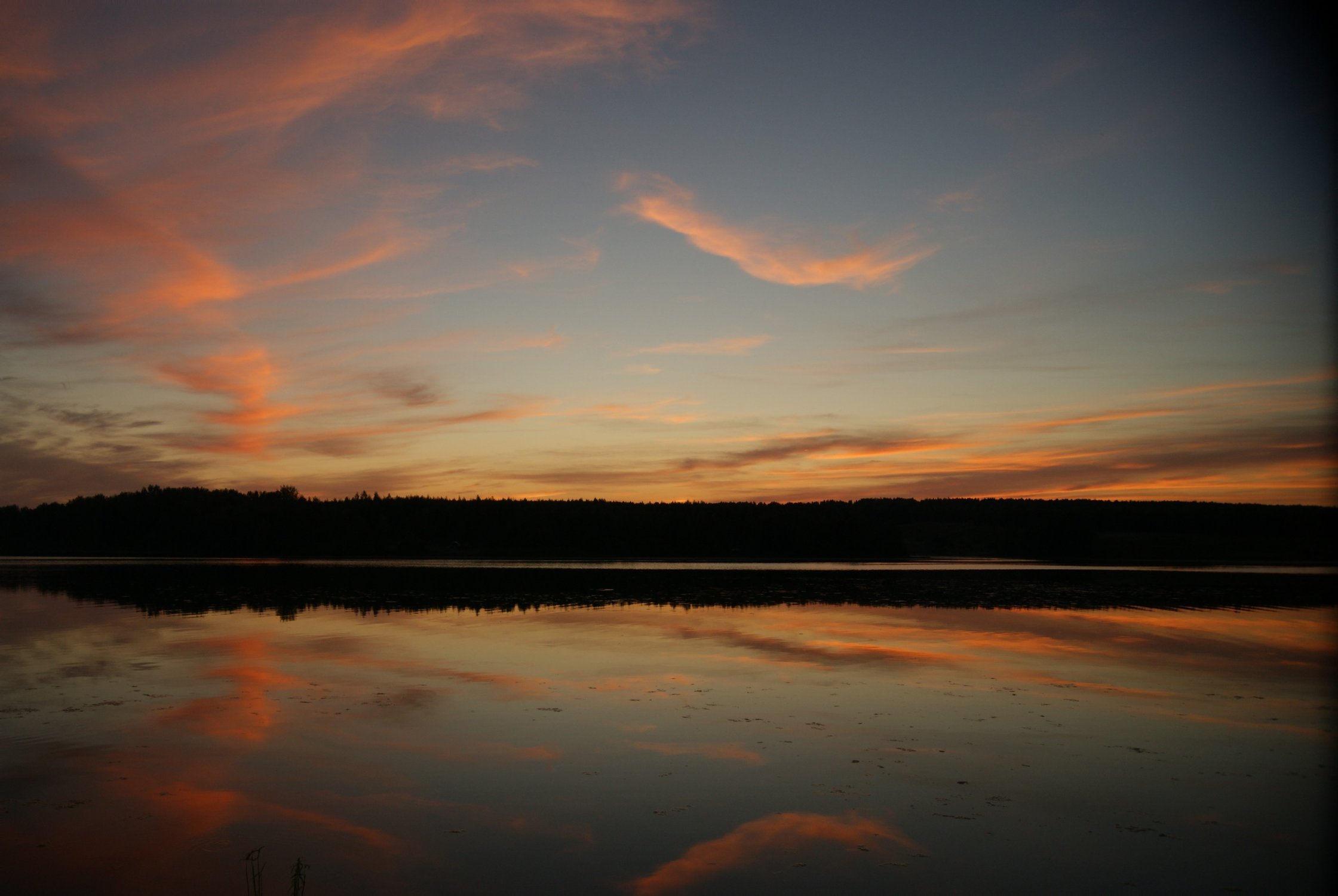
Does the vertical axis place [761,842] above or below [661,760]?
below

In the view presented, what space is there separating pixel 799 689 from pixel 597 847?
988cm

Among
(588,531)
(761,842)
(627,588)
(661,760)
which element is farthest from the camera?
(588,531)

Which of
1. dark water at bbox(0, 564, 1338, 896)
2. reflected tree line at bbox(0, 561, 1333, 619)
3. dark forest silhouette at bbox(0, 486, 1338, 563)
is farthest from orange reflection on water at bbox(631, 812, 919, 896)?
dark forest silhouette at bbox(0, 486, 1338, 563)

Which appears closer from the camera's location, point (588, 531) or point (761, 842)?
point (761, 842)

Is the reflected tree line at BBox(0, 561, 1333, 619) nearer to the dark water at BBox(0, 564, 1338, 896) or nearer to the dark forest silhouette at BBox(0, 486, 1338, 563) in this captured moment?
the dark water at BBox(0, 564, 1338, 896)

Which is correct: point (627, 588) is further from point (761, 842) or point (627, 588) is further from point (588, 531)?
point (588, 531)

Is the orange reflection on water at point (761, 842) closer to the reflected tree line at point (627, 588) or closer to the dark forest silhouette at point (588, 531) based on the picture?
the reflected tree line at point (627, 588)

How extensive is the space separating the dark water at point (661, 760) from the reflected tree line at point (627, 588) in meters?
11.2

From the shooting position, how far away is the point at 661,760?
13.0 meters

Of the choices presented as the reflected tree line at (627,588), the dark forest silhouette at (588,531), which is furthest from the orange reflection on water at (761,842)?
the dark forest silhouette at (588,531)

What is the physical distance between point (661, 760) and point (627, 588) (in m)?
38.0

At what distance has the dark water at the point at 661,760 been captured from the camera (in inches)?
363

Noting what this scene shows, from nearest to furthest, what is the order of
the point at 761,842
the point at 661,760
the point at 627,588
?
the point at 761,842
the point at 661,760
the point at 627,588

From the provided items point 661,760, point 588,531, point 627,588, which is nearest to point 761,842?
point 661,760
